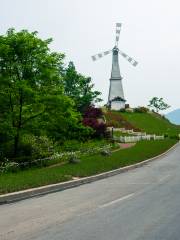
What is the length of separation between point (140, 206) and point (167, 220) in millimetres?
2602

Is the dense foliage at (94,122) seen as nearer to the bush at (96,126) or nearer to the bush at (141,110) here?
the bush at (96,126)

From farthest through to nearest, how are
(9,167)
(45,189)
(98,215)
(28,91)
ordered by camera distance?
(28,91) < (9,167) < (45,189) < (98,215)

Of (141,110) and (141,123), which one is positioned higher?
(141,110)

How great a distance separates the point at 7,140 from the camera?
1364 inches

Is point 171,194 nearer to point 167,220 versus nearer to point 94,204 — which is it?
point 94,204

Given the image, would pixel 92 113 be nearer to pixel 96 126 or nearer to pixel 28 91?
pixel 96 126

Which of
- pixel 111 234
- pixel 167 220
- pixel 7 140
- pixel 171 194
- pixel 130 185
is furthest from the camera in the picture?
pixel 7 140

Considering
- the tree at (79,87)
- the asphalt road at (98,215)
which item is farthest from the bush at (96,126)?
the asphalt road at (98,215)

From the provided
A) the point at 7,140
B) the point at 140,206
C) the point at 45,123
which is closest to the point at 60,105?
the point at 45,123

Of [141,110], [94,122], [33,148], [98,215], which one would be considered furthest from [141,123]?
[98,215]

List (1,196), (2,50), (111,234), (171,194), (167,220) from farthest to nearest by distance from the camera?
1. (2,50)
2. (171,194)
3. (1,196)
4. (167,220)
5. (111,234)

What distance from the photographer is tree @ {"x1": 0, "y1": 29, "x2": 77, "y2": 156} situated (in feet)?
105

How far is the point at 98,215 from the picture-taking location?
1253 cm

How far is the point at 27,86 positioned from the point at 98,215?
19.8 metres
